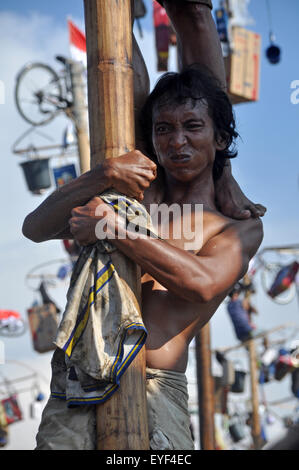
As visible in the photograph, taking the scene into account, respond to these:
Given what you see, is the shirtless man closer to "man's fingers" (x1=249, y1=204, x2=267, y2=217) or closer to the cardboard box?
"man's fingers" (x1=249, y1=204, x2=267, y2=217)

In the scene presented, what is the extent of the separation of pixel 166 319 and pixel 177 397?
1.13 feet

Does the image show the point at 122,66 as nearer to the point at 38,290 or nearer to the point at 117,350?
the point at 117,350

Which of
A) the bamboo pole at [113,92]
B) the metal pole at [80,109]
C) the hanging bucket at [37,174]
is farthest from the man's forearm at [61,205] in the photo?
the hanging bucket at [37,174]

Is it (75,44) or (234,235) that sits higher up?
(75,44)

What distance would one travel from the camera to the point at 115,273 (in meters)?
2.74

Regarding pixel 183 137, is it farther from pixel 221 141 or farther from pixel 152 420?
pixel 152 420

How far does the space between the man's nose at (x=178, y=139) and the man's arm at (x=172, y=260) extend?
55cm

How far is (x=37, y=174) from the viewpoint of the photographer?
11.9 metres

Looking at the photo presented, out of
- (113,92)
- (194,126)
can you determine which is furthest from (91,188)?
(194,126)

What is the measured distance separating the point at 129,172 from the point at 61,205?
0.36 m

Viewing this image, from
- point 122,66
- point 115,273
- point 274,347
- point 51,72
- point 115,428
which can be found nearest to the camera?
point 115,428

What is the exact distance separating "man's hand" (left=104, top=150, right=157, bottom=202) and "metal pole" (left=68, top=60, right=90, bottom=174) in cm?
674

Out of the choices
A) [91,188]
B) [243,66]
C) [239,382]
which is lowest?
[239,382]
